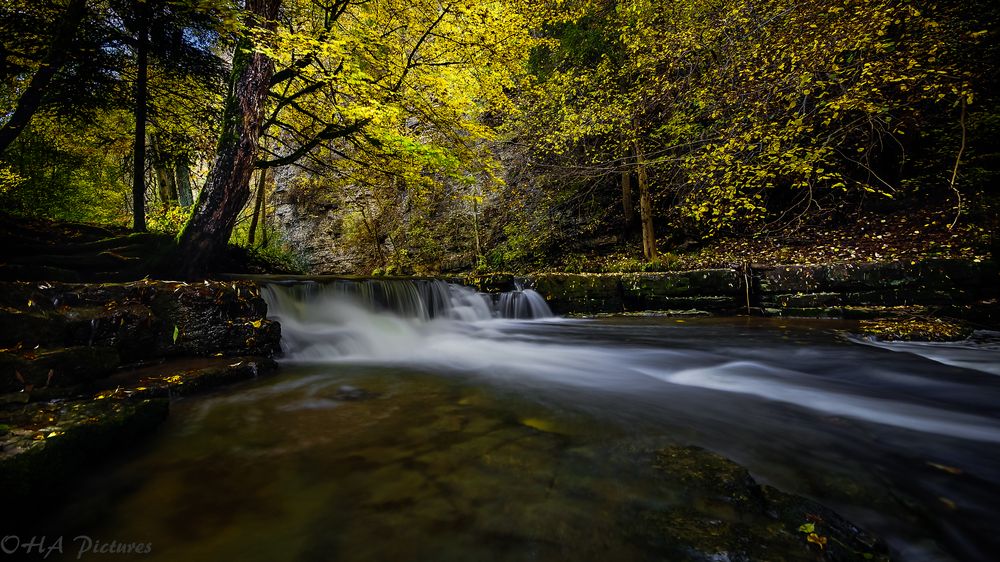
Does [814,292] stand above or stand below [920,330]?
above

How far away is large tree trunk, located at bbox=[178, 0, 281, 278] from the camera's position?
18.0ft

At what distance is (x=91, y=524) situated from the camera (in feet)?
5.63

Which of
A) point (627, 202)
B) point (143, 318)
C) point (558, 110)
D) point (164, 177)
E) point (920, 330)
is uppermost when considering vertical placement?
point (558, 110)

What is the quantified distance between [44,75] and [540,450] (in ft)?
24.3

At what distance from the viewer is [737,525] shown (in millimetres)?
1490

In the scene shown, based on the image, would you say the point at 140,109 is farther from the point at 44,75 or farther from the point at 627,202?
the point at 627,202

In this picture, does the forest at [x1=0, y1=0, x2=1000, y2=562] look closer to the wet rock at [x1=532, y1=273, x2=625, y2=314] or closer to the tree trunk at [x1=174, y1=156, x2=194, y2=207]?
the wet rock at [x1=532, y1=273, x2=625, y2=314]

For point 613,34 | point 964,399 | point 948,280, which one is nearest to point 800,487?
point 964,399

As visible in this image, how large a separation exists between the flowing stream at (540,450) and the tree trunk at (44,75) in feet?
13.9

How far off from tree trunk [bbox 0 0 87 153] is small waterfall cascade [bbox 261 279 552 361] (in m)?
3.38

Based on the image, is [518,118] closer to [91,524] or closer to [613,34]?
[613,34]

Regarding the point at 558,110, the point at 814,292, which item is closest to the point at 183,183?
the point at 558,110

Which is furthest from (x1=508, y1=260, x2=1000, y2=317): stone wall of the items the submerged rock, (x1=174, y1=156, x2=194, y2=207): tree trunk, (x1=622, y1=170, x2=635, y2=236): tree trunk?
(x1=174, y1=156, x2=194, y2=207): tree trunk

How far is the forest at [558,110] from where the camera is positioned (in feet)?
18.9
